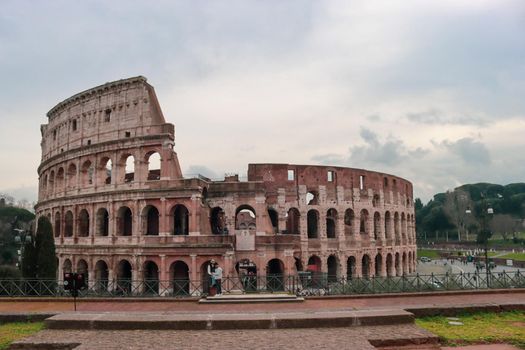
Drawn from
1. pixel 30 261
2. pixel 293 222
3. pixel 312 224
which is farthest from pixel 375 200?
pixel 30 261

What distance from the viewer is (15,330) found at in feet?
33.3

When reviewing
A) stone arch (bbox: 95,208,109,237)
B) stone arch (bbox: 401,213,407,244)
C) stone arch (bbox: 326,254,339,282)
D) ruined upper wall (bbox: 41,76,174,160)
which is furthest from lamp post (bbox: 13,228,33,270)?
stone arch (bbox: 401,213,407,244)

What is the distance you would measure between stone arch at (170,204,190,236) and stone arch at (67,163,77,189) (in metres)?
8.47

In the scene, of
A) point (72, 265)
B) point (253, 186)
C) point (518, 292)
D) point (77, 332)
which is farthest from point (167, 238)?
point (518, 292)

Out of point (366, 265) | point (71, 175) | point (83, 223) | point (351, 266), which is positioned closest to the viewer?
point (83, 223)

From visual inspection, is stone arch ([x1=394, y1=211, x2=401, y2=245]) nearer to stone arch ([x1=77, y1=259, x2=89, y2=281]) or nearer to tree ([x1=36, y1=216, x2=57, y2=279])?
stone arch ([x1=77, y1=259, x2=89, y2=281])

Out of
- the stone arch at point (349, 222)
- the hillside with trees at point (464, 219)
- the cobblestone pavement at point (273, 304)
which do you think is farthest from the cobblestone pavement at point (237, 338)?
the hillside with trees at point (464, 219)

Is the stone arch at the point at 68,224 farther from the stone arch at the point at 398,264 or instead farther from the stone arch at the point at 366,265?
the stone arch at the point at 398,264

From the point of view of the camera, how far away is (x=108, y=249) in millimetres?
27469

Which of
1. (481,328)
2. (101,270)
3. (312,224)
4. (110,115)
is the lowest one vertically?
(101,270)

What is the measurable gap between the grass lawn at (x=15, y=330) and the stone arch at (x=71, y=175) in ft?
71.6

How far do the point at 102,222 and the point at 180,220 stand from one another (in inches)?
218

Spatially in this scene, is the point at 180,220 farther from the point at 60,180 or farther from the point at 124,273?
the point at 60,180

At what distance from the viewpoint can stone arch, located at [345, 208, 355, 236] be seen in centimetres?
3378
